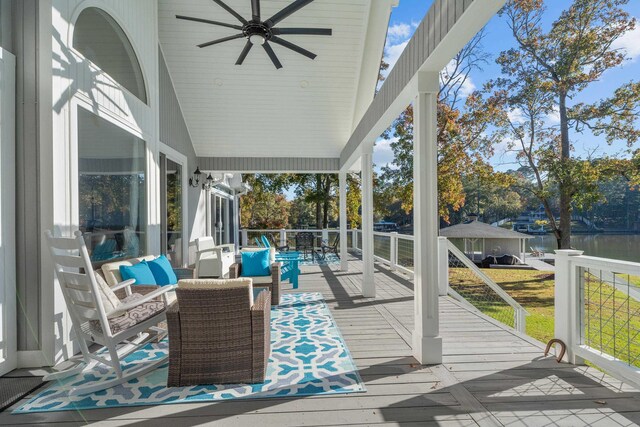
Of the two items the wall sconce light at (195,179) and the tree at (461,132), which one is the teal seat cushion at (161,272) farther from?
the tree at (461,132)

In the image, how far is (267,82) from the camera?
647 cm

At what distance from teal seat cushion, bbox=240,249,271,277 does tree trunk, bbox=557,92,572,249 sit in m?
9.83

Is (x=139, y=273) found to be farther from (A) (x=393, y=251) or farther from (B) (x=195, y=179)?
(A) (x=393, y=251)

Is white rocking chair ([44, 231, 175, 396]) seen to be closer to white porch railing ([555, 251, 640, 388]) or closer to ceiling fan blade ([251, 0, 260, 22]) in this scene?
ceiling fan blade ([251, 0, 260, 22])

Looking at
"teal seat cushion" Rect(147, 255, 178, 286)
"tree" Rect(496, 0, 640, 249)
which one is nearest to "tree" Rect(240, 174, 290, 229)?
"tree" Rect(496, 0, 640, 249)

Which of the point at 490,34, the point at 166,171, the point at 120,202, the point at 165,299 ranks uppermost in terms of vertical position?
the point at 490,34

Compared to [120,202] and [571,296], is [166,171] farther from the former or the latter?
[571,296]

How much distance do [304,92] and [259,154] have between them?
2296 mm

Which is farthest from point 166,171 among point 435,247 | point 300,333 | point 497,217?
point 497,217

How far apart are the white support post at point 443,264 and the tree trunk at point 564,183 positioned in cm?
757

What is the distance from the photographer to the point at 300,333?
11.9 feet

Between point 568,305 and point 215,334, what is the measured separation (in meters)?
2.91

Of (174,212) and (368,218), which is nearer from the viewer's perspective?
(368,218)

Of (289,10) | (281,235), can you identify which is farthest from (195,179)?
(289,10)
